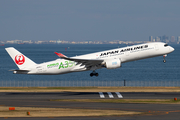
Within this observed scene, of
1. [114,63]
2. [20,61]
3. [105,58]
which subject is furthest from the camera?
[20,61]

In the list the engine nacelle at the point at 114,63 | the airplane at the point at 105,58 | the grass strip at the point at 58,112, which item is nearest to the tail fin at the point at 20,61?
the airplane at the point at 105,58

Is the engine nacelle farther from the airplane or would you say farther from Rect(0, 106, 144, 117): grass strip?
Rect(0, 106, 144, 117): grass strip

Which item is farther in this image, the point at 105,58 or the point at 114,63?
the point at 105,58

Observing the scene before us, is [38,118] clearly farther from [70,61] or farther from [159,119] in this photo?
[70,61]

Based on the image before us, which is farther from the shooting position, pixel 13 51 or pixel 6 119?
pixel 13 51

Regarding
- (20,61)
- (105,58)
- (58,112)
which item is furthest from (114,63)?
(58,112)

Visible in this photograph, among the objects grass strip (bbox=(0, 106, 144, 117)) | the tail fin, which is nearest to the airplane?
the tail fin

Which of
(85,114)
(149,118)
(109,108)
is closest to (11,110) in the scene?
(85,114)

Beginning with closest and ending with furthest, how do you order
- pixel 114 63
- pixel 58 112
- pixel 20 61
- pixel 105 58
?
1. pixel 58 112
2. pixel 114 63
3. pixel 105 58
4. pixel 20 61

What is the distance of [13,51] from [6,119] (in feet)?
113

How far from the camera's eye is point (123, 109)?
41906 mm

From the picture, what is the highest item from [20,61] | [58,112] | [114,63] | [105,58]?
[105,58]

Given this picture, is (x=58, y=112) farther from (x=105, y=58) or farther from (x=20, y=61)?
(x=20, y=61)

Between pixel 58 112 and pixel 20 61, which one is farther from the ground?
pixel 20 61
